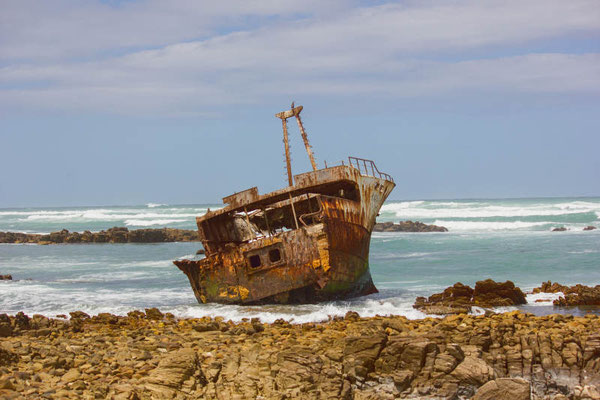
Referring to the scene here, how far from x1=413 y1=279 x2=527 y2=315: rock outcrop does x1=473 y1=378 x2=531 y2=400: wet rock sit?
19.4 feet

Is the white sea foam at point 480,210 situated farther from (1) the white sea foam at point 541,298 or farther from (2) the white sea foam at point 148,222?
(1) the white sea foam at point 541,298

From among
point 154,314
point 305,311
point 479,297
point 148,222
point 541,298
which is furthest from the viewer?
point 148,222

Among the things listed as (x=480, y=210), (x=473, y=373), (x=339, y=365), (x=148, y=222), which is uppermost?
(x=148, y=222)

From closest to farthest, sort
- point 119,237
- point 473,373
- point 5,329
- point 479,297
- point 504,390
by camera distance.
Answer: point 504,390 < point 473,373 < point 5,329 < point 479,297 < point 119,237

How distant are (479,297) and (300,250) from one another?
3689 millimetres

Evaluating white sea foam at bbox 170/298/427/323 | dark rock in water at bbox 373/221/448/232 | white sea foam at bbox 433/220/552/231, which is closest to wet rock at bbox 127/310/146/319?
white sea foam at bbox 170/298/427/323

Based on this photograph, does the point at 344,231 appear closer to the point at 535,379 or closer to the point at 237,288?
the point at 237,288

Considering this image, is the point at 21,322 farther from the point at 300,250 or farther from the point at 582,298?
the point at 582,298

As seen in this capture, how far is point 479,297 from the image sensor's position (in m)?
14.9

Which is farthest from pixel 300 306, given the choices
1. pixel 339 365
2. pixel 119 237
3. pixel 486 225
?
pixel 486 225

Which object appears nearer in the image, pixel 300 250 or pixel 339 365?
pixel 339 365

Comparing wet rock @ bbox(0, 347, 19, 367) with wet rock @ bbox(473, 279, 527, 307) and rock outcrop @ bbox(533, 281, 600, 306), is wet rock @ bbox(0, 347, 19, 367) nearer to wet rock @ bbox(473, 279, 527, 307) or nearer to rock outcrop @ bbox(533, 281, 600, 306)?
wet rock @ bbox(473, 279, 527, 307)

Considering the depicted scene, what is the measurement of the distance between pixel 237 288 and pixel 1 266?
16.9 metres

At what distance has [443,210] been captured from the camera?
67625 millimetres
